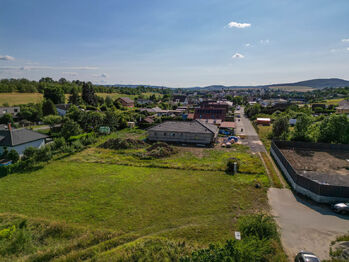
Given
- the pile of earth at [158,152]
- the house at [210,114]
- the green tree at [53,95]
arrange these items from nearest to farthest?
the pile of earth at [158,152]
the house at [210,114]
the green tree at [53,95]

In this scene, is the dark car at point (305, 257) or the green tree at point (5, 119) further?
the green tree at point (5, 119)

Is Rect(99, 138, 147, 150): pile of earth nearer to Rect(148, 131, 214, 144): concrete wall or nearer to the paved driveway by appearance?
Rect(148, 131, 214, 144): concrete wall

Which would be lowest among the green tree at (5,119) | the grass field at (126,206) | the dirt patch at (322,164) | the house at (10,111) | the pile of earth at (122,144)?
the grass field at (126,206)

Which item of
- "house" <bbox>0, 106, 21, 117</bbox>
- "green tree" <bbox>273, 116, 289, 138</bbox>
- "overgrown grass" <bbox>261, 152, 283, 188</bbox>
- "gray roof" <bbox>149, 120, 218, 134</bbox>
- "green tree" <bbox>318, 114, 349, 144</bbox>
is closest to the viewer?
"overgrown grass" <bbox>261, 152, 283, 188</bbox>

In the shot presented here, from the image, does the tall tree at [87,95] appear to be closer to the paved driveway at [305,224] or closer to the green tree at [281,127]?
the green tree at [281,127]

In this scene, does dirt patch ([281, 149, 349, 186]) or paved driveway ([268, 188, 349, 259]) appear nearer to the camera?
paved driveway ([268, 188, 349, 259])

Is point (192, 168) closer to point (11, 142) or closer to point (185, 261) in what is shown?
point (185, 261)

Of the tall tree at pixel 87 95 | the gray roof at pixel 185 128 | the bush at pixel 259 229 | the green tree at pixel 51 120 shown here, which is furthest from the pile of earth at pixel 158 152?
the tall tree at pixel 87 95

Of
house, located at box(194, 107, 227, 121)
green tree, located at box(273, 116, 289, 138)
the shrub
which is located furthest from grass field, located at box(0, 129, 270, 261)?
house, located at box(194, 107, 227, 121)
